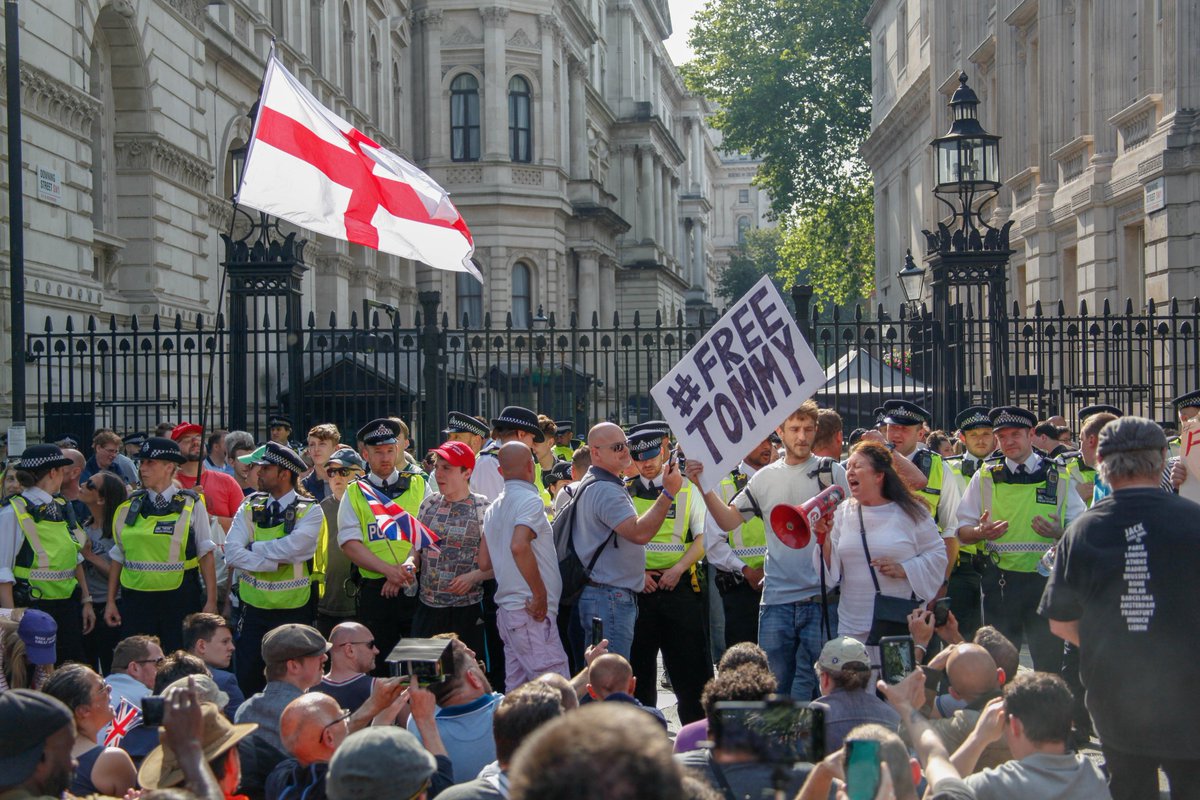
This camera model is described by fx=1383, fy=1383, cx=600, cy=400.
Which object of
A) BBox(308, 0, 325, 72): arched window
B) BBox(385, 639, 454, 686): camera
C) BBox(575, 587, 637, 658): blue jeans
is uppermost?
BBox(308, 0, 325, 72): arched window

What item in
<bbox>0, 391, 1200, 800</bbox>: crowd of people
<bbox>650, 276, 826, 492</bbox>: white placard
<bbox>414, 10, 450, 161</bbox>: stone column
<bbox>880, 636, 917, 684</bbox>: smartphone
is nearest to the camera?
<bbox>0, 391, 1200, 800</bbox>: crowd of people

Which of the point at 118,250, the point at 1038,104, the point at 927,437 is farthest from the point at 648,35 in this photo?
the point at 927,437

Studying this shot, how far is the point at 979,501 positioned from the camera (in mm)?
8500

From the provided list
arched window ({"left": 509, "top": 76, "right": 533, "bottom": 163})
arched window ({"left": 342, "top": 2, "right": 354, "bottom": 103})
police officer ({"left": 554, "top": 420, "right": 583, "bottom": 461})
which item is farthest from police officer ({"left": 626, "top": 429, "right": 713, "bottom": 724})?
arched window ({"left": 509, "top": 76, "right": 533, "bottom": 163})

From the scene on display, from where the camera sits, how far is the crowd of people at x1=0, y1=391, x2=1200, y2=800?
12.8ft

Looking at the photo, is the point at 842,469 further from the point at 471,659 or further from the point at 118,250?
the point at 118,250

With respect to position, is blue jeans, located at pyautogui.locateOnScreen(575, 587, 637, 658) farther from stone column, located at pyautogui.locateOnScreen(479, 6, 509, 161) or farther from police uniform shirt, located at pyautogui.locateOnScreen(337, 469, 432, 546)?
stone column, located at pyautogui.locateOnScreen(479, 6, 509, 161)

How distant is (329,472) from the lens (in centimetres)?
887

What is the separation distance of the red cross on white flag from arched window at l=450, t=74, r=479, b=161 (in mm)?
33446

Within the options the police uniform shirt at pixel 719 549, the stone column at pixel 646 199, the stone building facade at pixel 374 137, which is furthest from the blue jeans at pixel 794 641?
the stone column at pixel 646 199

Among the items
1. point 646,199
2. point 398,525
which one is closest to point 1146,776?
point 398,525

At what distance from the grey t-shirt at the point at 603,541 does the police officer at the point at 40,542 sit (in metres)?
3.42

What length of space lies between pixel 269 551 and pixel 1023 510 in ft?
15.0

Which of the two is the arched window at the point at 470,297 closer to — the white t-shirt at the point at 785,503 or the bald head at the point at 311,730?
the white t-shirt at the point at 785,503
